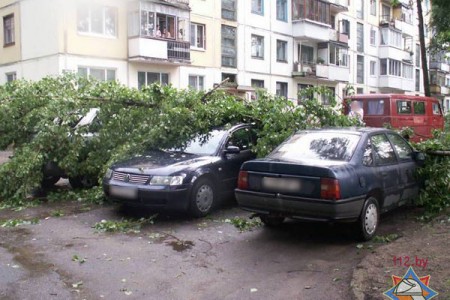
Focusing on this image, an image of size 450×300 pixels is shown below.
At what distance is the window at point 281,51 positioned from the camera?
3297 cm

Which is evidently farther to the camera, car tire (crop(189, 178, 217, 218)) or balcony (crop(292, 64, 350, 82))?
balcony (crop(292, 64, 350, 82))

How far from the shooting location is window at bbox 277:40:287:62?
3297cm

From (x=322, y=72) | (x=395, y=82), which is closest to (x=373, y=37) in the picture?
(x=395, y=82)

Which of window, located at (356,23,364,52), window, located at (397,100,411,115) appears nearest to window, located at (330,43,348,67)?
window, located at (356,23,364,52)

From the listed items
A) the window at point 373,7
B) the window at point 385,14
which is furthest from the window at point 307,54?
the window at point 385,14

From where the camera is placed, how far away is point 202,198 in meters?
7.80

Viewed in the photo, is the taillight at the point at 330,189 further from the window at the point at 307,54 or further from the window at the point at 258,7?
the window at the point at 307,54

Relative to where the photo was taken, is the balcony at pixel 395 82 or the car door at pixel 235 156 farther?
the balcony at pixel 395 82

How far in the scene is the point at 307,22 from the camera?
33531 mm

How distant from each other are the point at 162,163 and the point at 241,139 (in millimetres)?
1697

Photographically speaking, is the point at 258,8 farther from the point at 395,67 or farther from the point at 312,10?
the point at 395,67

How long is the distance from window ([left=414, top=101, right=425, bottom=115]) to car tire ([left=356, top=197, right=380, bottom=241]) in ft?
42.2

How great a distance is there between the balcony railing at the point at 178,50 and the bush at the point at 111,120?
14960 millimetres

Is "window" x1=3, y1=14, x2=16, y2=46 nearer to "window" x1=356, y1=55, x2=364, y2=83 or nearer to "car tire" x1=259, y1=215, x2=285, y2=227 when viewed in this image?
"car tire" x1=259, y1=215, x2=285, y2=227
